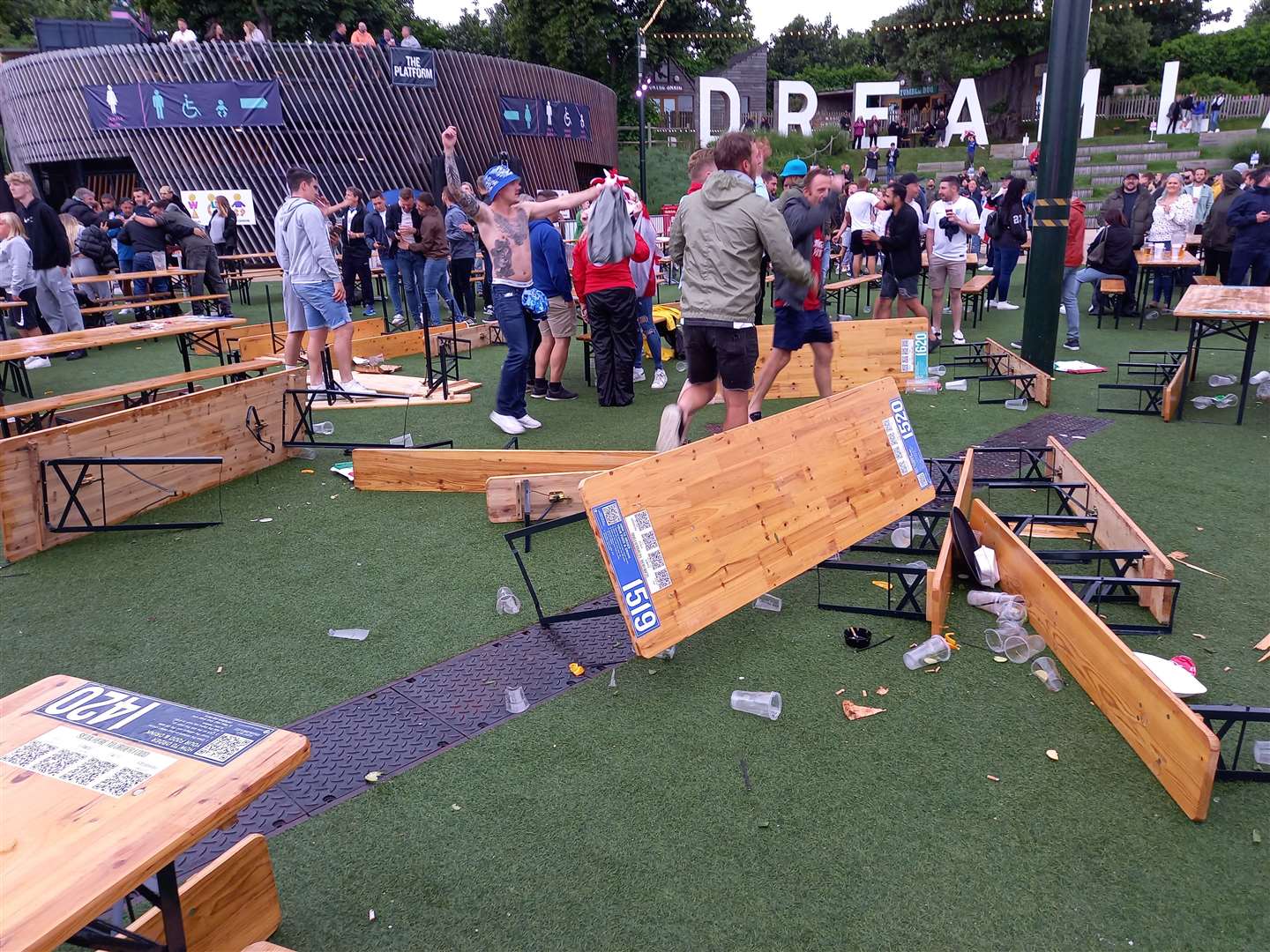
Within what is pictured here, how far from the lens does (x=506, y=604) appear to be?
442cm

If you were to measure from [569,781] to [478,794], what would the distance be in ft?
1.06

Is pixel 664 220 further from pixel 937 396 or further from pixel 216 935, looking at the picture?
pixel 216 935

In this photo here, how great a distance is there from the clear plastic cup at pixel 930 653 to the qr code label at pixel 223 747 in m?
2.74

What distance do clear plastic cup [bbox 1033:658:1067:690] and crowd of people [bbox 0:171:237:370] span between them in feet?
35.3

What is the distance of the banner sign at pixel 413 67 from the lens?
77.3 ft

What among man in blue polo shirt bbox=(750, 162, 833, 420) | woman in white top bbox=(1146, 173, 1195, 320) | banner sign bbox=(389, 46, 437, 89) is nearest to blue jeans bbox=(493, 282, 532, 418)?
man in blue polo shirt bbox=(750, 162, 833, 420)

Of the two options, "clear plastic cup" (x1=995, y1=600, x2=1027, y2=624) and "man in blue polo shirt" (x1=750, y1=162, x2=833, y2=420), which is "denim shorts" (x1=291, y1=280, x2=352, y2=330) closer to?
"man in blue polo shirt" (x1=750, y1=162, x2=833, y2=420)

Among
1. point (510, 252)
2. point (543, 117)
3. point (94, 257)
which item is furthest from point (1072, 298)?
point (543, 117)

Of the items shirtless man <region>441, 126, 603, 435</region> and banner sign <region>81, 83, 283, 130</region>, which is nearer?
shirtless man <region>441, 126, 603, 435</region>

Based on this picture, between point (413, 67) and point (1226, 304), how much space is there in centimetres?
2248

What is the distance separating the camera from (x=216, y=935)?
2.30 metres

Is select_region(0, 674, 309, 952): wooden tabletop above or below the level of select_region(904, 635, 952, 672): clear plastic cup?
above

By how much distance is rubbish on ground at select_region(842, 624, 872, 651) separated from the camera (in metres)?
3.91

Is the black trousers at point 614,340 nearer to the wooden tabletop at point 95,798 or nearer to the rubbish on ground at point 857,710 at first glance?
the rubbish on ground at point 857,710
